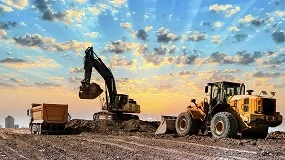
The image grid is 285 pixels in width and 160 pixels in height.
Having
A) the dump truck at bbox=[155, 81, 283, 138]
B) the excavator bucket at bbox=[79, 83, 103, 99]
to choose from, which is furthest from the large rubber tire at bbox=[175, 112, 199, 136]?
the excavator bucket at bbox=[79, 83, 103, 99]

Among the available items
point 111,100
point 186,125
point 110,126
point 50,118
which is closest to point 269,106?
point 186,125

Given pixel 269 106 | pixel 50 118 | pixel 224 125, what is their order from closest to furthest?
pixel 224 125, pixel 269 106, pixel 50 118

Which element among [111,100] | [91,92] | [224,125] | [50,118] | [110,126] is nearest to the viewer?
[224,125]

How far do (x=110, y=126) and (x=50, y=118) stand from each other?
17.7 feet

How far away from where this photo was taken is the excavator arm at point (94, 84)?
3494 cm

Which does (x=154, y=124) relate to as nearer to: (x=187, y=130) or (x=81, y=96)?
(x=81, y=96)

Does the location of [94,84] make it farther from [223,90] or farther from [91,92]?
[223,90]

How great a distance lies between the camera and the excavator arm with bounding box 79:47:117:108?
34938mm

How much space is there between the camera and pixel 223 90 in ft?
76.9

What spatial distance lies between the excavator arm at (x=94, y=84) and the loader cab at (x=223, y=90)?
14185 mm

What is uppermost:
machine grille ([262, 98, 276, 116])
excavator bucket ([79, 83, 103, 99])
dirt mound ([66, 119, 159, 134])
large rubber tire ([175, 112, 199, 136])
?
excavator bucket ([79, 83, 103, 99])

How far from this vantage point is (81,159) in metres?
13.5

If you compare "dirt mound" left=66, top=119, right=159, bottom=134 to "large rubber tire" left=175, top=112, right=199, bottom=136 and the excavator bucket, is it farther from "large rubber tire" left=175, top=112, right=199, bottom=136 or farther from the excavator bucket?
"large rubber tire" left=175, top=112, right=199, bottom=136

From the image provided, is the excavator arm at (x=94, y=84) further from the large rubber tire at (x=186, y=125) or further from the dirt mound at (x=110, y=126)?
the large rubber tire at (x=186, y=125)
